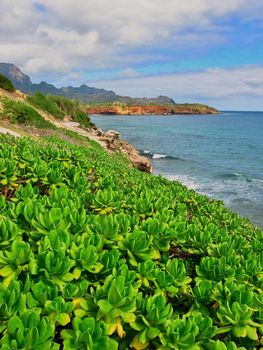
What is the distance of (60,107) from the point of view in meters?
54.2

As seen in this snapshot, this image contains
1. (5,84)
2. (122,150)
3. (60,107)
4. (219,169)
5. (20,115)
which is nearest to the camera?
(20,115)

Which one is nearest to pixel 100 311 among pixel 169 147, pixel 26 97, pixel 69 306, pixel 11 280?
pixel 69 306

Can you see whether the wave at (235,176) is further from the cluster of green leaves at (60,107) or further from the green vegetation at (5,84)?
the green vegetation at (5,84)

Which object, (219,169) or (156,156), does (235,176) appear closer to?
(219,169)

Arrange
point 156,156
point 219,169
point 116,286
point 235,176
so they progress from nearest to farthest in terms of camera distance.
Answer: point 116,286 < point 235,176 < point 219,169 < point 156,156

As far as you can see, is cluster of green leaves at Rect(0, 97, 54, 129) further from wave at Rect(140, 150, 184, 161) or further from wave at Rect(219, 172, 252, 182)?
wave at Rect(140, 150, 184, 161)

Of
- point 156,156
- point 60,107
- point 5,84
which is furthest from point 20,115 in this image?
point 60,107

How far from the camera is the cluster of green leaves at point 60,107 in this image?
144ft

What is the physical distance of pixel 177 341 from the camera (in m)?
2.30

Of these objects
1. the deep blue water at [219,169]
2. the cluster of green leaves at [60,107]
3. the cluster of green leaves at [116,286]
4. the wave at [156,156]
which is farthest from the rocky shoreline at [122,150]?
the cluster of green leaves at [116,286]

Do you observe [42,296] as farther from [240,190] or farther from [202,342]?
[240,190]

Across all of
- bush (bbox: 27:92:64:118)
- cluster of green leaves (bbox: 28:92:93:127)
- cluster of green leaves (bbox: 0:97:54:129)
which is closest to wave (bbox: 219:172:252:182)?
cluster of green leaves (bbox: 0:97:54:129)

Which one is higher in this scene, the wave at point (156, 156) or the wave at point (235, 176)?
the wave at point (156, 156)

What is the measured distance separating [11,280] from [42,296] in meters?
0.25
